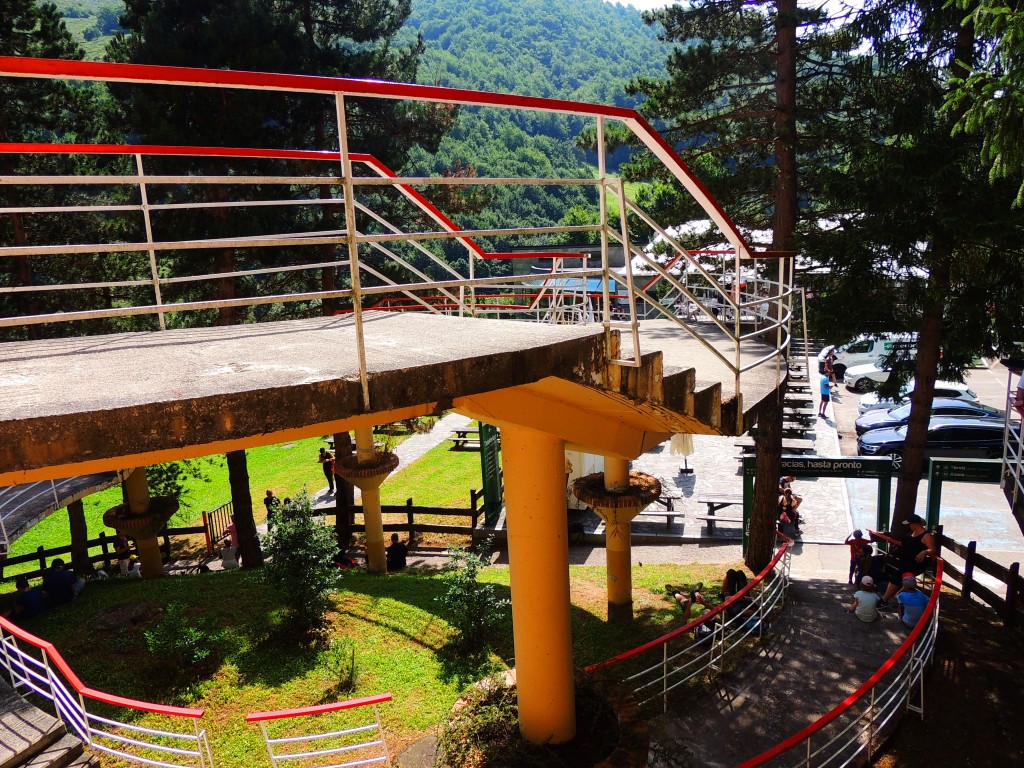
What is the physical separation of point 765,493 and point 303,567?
7.90 meters

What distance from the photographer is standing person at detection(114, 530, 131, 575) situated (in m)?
15.1

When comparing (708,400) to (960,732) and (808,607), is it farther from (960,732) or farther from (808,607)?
(808,607)

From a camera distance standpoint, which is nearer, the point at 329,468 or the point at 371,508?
the point at 371,508

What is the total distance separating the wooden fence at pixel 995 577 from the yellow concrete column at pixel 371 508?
9980 mm

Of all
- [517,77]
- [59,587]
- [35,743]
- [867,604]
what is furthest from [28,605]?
[517,77]

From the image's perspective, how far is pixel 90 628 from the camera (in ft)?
32.7

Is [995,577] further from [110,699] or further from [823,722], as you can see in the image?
[110,699]

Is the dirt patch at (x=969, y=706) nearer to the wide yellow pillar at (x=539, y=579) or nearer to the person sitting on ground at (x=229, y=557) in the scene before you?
the wide yellow pillar at (x=539, y=579)

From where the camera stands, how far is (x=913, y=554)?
1027cm

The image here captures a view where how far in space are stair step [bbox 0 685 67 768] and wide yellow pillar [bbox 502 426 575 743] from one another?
3.72m

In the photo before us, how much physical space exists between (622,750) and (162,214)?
39.8 ft

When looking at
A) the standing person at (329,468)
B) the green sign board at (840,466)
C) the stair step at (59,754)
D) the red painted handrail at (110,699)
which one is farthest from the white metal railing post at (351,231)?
the standing person at (329,468)

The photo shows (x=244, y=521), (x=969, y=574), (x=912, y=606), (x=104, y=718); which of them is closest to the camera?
(x=104, y=718)

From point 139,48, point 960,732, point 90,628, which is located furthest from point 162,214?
point 960,732
